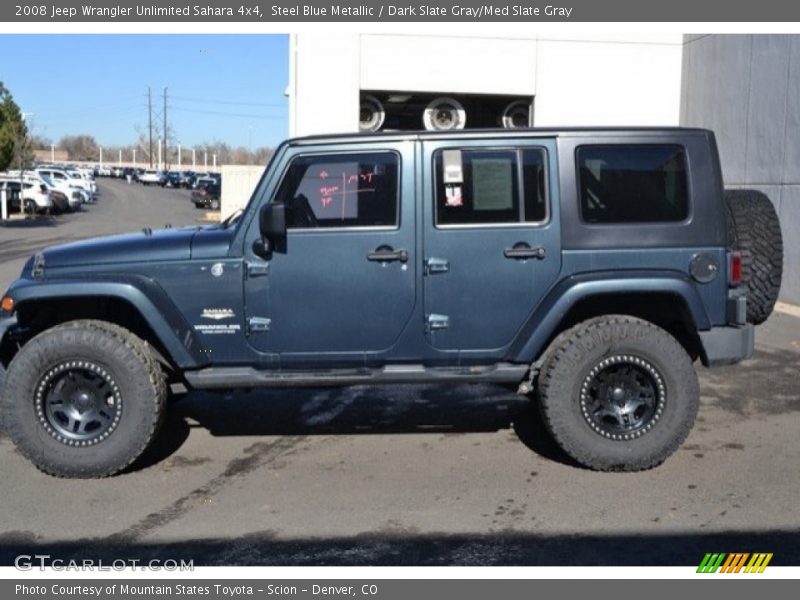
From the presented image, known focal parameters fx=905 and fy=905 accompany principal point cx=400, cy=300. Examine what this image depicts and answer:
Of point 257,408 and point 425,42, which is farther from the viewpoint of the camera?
point 425,42

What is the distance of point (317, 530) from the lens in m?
4.79

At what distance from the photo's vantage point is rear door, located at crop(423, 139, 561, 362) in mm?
5648

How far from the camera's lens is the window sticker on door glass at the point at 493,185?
225 inches

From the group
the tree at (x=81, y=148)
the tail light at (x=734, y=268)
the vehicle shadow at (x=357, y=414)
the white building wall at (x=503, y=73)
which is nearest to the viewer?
the tail light at (x=734, y=268)

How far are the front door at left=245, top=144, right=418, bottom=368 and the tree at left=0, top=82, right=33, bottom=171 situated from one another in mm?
37252

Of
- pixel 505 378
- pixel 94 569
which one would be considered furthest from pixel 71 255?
pixel 505 378

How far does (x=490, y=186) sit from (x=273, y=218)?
139cm

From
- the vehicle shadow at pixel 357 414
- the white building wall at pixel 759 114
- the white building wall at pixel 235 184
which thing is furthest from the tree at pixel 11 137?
the vehicle shadow at pixel 357 414

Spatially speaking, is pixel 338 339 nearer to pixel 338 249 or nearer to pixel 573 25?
pixel 338 249

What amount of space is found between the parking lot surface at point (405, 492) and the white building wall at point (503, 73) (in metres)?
9.65

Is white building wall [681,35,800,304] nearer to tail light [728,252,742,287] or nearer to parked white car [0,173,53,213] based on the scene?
tail light [728,252,742,287]

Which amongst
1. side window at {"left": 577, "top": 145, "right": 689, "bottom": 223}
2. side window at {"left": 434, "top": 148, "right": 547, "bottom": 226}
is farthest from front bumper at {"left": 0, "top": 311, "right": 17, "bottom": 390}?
side window at {"left": 577, "top": 145, "right": 689, "bottom": 223}

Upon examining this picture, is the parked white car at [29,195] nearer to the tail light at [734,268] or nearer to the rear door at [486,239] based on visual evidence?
the rear door at [486,239]

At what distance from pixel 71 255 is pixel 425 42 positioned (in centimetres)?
1188
